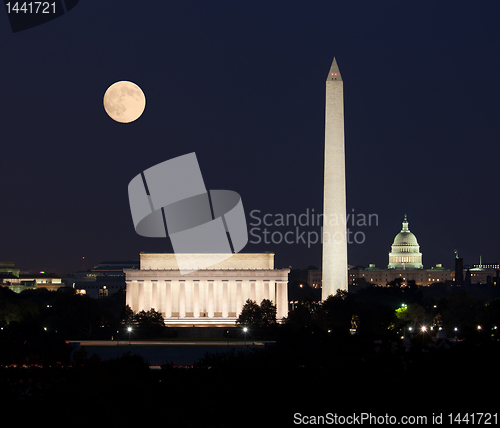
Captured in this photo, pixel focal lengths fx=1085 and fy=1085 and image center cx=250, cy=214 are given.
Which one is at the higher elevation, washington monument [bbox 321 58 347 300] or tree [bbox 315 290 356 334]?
washington monument [bbox 321 58 347 300]

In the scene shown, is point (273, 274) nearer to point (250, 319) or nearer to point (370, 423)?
point (250, 319)

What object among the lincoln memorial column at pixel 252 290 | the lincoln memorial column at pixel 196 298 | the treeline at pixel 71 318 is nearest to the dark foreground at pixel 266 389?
the treeline at pixel 71 318

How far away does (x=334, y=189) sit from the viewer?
440ft

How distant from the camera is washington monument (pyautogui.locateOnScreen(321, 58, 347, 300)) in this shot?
5202 inches

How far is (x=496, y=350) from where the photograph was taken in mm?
47688

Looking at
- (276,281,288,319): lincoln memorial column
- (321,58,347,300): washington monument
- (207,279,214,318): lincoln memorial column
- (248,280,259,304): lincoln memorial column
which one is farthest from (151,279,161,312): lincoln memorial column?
(321,58,347,300): washington monument

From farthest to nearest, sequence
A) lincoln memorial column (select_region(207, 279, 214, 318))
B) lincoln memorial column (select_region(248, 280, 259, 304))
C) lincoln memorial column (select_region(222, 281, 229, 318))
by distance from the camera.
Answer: lincoln memorial column (select_region(248, 280, 259, 304)) → lincoln memorial column (select_region(222, 281, 229, 318)) → lincoln memorial column (select_region(207, 279, 214, 318))

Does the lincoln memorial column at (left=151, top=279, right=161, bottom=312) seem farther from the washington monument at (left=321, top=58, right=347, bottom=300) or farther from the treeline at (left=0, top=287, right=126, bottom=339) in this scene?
the washington monument at (left=321, top=58, right=347, bottom=300)

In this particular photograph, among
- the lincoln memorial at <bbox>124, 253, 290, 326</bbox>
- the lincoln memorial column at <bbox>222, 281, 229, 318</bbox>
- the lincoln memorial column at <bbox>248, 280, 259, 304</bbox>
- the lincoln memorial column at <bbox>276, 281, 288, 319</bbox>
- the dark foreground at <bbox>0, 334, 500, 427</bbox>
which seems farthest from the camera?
the lincoln memorial column at <bbox>248, 280, 259, 304</bbox>

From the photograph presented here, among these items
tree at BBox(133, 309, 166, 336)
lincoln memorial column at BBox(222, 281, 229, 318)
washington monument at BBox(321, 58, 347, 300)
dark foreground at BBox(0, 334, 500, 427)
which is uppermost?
washington monument at BBox(321, 58, 347, 300)

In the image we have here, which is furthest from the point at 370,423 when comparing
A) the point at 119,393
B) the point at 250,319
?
the point at 250,319

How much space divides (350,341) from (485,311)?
2713 inches

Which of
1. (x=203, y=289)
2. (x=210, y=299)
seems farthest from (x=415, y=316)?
(x=203, y=289)

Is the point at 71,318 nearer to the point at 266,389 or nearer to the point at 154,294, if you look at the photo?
the point at 154,294
